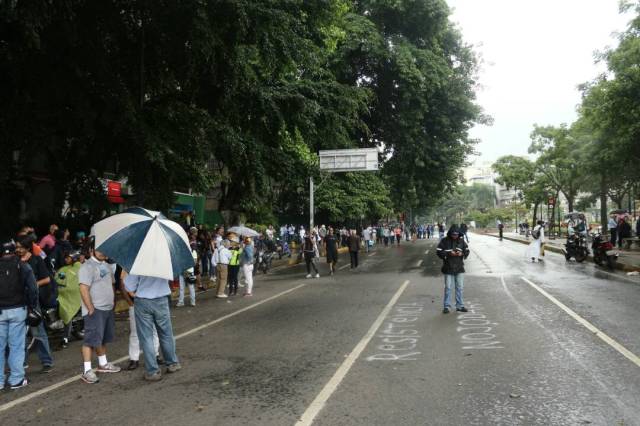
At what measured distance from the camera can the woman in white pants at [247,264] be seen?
47.2 ft

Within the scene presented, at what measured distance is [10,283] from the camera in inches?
246

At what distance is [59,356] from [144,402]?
131 inches

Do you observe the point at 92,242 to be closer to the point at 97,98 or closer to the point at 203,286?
the point at 97,98

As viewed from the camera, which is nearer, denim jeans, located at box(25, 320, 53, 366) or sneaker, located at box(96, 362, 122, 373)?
sneaker, located at box(96, 362, 122, 373)

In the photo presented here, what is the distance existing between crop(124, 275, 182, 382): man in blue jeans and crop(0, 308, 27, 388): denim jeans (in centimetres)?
133

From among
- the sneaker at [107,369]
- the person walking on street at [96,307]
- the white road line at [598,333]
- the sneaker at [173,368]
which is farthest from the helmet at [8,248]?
the white road line at [598,333]

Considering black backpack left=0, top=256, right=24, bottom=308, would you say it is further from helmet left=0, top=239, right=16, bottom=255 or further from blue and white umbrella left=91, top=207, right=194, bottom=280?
blue and white umbrella left=91, top=207, right=194, bottom=280

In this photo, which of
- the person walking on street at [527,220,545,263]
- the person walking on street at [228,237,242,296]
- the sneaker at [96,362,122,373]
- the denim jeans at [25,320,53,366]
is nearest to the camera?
the sneaker at [96,362,122,373]

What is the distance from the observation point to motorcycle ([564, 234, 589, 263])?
21.3 metres

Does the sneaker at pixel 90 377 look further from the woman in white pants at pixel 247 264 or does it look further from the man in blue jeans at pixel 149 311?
the woman in white pants at pixel 247 264

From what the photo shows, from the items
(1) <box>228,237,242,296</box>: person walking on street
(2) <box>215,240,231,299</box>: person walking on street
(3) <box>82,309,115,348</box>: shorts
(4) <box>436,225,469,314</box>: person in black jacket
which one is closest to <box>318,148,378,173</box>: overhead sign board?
(1) <box>228,237,242,296</box>: person walking on street

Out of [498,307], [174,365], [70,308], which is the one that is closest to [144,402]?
[174,365]

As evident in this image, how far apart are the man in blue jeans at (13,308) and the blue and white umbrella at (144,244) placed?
1.04 meters

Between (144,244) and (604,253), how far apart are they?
17434 mm
